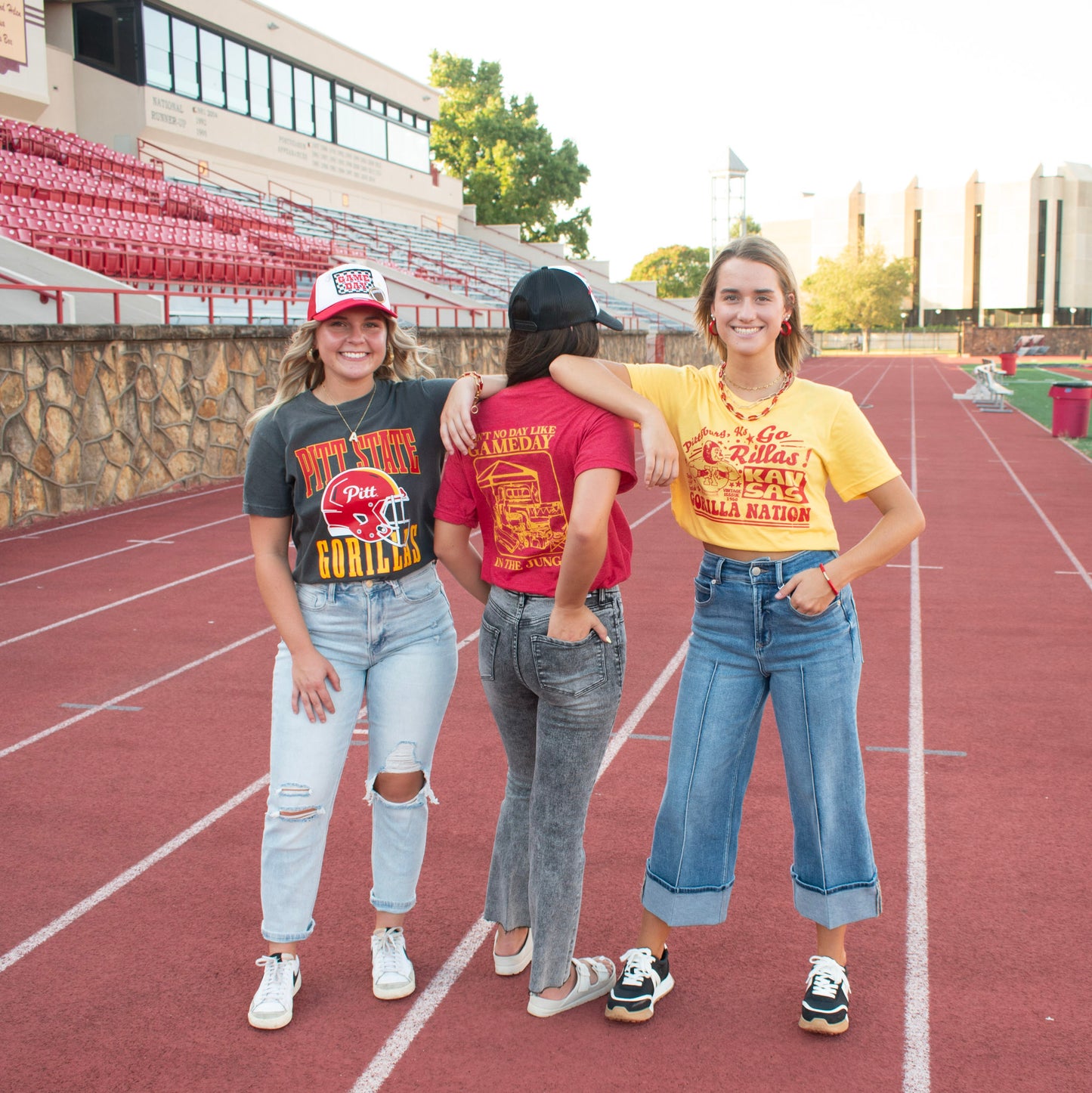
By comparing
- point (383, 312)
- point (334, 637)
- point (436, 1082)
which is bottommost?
point (436, 1082)

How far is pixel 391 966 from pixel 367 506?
1314 millimetres

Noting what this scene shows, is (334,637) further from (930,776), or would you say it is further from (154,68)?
(154,68)

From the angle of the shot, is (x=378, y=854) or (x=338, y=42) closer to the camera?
(x=378, y=854)

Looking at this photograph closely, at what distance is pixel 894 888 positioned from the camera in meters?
3.98

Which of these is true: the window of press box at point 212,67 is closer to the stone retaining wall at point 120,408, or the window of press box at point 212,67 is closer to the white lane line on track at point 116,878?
the stone retaining wall at point 120,408

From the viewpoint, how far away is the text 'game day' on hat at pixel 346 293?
307 cm

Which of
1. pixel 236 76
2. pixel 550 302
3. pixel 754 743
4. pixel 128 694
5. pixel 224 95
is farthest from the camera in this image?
pixel 236 76

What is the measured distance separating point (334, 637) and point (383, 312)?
2.95 ft

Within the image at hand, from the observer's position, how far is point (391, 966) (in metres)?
3.30

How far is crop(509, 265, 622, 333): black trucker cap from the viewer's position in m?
2.79

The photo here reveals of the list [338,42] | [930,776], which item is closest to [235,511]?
[930,776]

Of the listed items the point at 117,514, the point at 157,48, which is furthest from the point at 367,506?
the point at 157,48

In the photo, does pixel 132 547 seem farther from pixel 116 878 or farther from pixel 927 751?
pixel 927 751

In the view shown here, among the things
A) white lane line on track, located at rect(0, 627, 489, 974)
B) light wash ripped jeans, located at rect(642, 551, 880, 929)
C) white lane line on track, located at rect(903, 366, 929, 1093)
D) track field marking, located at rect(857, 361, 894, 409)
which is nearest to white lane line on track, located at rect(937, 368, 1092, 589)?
white lane line on track, located at rect(903, 366, 929, 1093)
